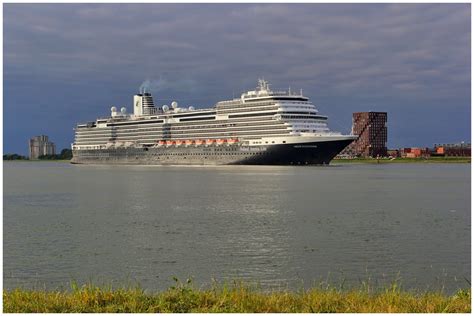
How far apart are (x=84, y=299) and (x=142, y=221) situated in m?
15.8

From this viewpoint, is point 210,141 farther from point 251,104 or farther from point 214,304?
point 214,304

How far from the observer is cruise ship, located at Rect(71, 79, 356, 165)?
89.5 metres

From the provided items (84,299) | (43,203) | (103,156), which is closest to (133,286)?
(84,299)

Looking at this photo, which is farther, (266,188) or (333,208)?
(266,188)

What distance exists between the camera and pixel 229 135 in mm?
97688

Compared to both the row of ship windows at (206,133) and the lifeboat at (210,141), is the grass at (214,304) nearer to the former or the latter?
the row of ship windows at (206,133)

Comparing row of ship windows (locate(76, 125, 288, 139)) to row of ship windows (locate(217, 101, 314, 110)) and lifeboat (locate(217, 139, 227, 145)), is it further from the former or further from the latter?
row of ship windows (locate(217, 101, 314, 110))

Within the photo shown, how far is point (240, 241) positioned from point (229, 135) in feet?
258

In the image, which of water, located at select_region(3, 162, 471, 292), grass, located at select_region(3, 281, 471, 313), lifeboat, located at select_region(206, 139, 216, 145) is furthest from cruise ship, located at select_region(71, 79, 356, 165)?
grass, located at select_region(3, 281, 471, 313)

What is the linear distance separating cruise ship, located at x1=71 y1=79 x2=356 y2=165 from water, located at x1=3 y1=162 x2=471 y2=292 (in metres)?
54.8

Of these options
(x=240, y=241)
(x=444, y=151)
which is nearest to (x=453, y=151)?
(x=444, y=151)

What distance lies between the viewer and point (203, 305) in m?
9.09

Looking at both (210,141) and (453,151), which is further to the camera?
(453,151)

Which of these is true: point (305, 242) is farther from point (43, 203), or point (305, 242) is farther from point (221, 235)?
point (43, 203)
